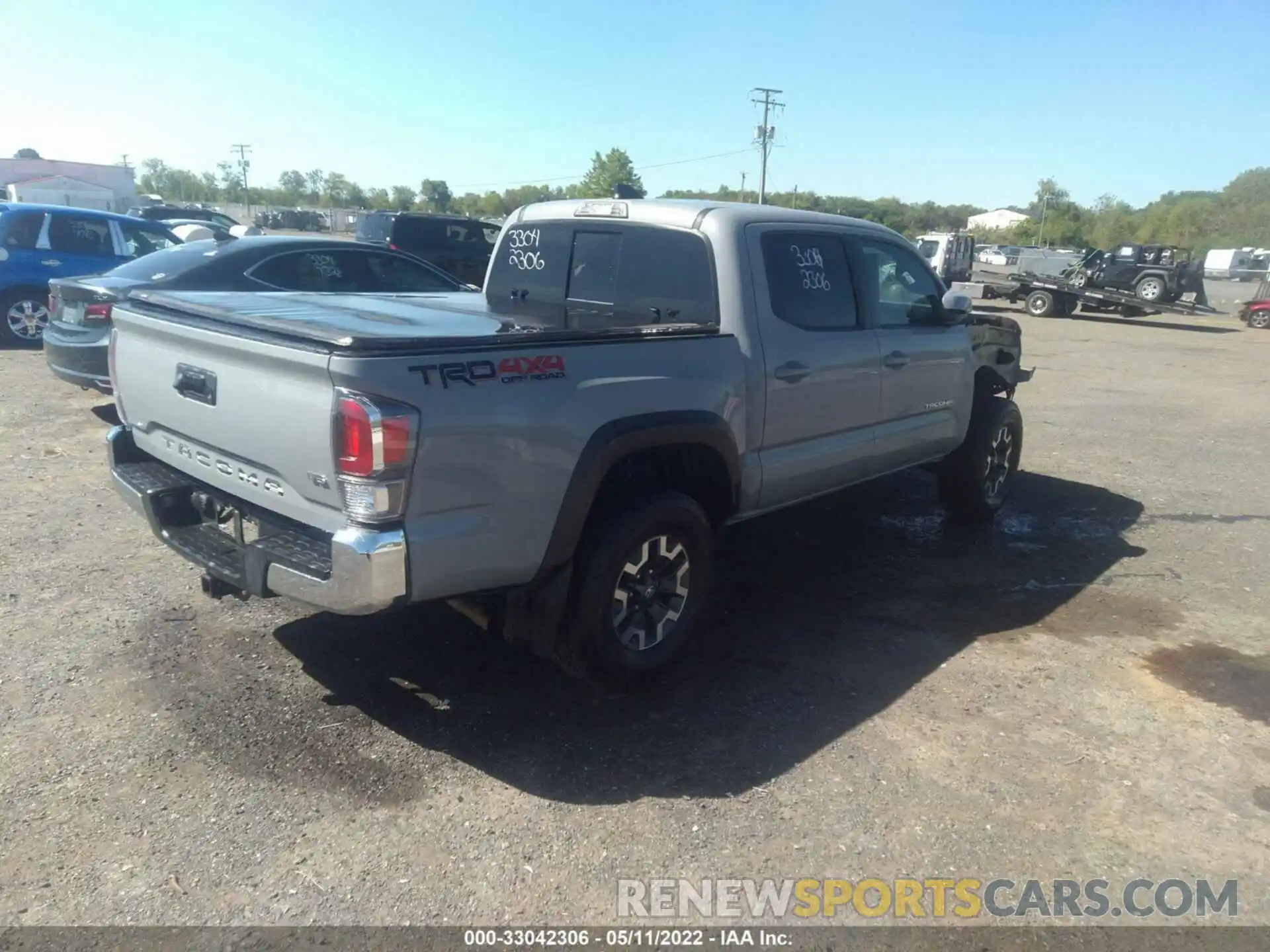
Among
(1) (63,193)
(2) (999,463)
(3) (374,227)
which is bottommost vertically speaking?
(2) (999,463)

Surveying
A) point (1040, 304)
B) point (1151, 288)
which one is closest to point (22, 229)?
point (1040, 304)

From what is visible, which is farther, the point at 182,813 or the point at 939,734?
the point at 939,734

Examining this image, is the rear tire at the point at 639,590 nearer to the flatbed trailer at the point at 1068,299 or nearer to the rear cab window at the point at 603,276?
the rear cab window at the point at 603,276

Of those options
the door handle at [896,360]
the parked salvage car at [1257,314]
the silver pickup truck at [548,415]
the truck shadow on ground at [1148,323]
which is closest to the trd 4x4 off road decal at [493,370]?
the silver pickup truck at [548,415]

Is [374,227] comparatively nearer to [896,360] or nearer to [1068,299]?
[896,360]

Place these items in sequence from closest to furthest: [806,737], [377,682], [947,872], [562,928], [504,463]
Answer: [562,928], [947,872], [504,463], [806,737], [377,682]

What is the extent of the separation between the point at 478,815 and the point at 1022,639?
9.54ft

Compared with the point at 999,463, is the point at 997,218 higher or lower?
higher

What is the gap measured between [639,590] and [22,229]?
10.7m

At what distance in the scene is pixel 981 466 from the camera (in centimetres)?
629

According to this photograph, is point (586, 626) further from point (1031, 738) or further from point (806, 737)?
point (1031, 738)

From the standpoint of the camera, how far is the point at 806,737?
3686 mm

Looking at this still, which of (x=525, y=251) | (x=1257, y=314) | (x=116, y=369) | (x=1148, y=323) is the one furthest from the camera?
(x=1148, y=323)

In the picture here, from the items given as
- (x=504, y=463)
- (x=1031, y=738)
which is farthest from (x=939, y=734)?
(x=504, y=463)
